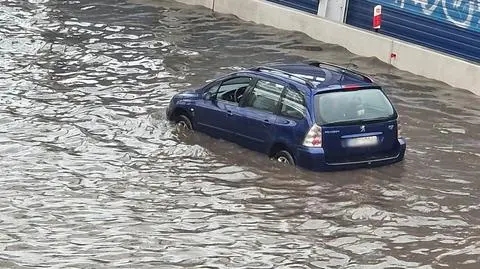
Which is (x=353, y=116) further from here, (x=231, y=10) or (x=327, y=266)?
(x=231, y=10)

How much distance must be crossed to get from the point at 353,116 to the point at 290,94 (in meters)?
0.97

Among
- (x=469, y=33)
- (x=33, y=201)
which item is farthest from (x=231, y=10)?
(x=33, y=201)

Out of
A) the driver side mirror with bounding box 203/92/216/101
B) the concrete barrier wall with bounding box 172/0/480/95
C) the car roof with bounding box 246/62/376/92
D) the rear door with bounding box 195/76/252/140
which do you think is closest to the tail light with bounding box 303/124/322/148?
the car roof with bounding box 246/62/376/92

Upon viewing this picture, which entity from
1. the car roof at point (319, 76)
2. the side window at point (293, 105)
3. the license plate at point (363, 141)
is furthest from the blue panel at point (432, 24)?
the side window at point (293, 105)

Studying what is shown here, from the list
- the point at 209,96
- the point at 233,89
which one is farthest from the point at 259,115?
the point at 209,96

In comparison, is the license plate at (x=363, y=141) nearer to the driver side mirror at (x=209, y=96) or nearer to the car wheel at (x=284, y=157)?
the car wheel at (x=284, y=157)

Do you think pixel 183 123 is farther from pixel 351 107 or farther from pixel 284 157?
pixel 351 107

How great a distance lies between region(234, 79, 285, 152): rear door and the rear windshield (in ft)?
2.54

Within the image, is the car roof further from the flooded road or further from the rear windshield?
the flooded road

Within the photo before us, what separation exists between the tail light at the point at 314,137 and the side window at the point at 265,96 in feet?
2.78

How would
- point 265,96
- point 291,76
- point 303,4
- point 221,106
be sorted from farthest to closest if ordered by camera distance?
point 303,4, point 221,106, point 265,96, point 291,76

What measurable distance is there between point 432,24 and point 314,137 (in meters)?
9.91

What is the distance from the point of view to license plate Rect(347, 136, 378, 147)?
1283 cm

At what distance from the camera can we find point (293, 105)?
513 inches
